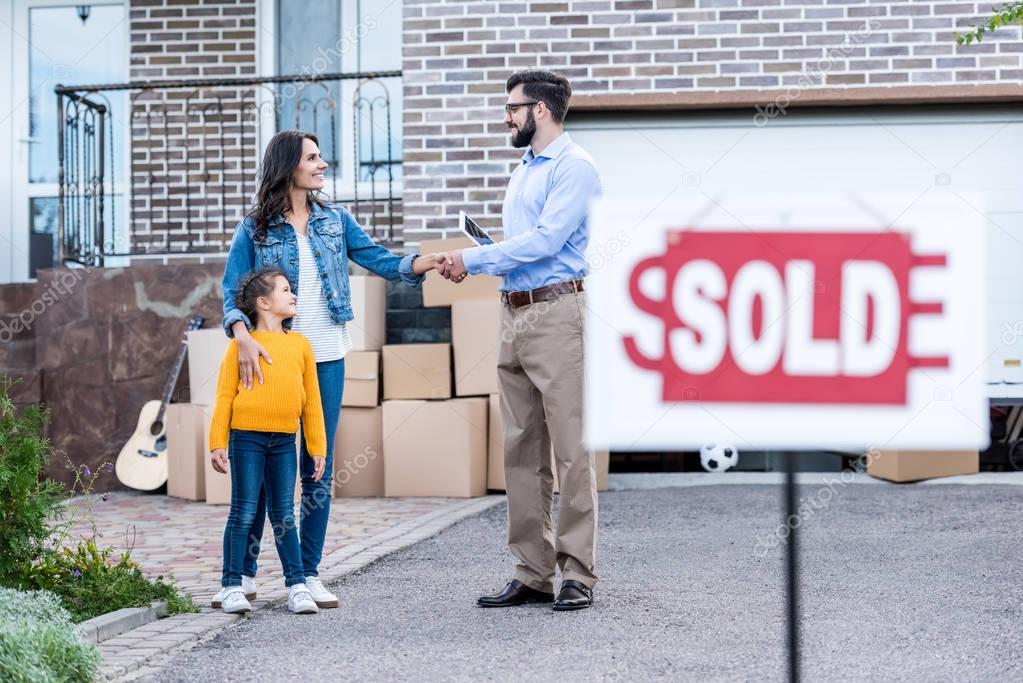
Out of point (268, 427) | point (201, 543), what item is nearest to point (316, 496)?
point (268, 427)

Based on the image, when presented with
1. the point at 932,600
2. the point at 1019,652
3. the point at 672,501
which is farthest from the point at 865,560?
the point at 672,501

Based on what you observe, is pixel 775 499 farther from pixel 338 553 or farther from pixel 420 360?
pixel 338 553

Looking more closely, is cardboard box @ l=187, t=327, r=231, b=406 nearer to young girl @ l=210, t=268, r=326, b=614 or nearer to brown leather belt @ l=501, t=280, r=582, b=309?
young girl @ l=210, t=268, r=326, b=614

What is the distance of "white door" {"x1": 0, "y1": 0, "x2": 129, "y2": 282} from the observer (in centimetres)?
1162

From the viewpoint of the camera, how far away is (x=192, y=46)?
11.3 m

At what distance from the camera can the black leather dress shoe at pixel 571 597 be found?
488 cm

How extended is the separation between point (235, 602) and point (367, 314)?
432 centimetres

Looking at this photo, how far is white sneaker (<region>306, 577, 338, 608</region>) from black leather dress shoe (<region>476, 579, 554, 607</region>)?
534 millimetres

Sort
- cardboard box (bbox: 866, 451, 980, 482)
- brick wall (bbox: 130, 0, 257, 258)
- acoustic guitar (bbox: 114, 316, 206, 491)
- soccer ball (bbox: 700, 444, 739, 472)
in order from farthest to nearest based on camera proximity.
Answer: brick wall (bbox: 130, 0, 257, 258) < soccer ball (bbox: 700, 444, 739, 472) < acoustic guitar (bbox: 114, 316, 206, 491) < cardboard box (bbox: 866, 451, 980, 482)

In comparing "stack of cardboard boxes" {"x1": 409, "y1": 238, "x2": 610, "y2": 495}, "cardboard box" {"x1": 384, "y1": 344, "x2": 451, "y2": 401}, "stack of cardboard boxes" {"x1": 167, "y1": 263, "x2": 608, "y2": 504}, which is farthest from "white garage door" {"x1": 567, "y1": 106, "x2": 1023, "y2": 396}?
"cardboard box" {"x1": 384, "y1": 344, "x2": 451, "y2": 401}

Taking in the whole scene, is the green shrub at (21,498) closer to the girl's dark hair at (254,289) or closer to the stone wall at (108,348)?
the girl's dark hair at (254,289)

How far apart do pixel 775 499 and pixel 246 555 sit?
412 centimetres

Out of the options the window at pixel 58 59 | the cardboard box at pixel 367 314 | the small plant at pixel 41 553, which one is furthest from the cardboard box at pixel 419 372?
the window at pixel 58 59

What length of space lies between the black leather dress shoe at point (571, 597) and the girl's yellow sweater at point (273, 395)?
1008 millimetres
